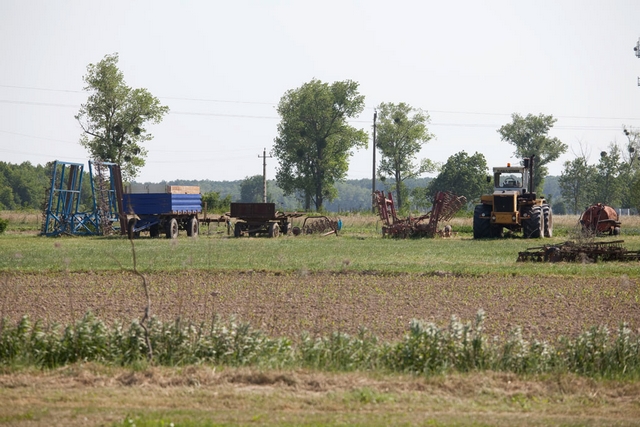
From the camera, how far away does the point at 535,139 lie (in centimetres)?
10700

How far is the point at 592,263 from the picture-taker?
81.6ft

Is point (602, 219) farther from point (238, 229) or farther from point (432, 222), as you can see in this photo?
point (238, 229)

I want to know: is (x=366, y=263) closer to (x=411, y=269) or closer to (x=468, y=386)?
(x=411, y=269)

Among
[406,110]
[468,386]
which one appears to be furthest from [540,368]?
[406,110]

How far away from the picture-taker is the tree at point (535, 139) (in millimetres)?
106812

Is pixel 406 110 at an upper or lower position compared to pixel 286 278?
upper

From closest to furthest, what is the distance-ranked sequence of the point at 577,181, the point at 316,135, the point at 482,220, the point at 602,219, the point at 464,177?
the point at 482,220, the point at 602,219, the point at 316,135, the point at 464,177, the point at 577,181

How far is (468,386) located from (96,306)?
8.84 m

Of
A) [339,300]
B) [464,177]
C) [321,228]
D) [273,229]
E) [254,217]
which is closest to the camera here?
[339,300]

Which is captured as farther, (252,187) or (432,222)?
(252,187)

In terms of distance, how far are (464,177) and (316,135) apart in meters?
21.7

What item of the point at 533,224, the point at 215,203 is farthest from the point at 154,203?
the point at 215,203

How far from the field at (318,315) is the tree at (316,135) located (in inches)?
2168

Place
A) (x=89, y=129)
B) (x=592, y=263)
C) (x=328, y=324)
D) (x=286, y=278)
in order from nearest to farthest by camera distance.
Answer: (x=328, y=324)
(x=286, y=278)
(x=592, y=263)
(x=89, y=129)
